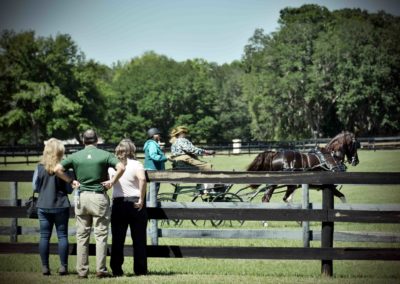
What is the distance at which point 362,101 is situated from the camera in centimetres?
6525

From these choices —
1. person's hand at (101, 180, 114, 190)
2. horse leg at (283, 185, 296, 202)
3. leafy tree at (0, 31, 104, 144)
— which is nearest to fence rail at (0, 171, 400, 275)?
person's hand at (101, 180, 114, 190)

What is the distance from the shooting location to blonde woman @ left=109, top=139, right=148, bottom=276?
8.91 metres

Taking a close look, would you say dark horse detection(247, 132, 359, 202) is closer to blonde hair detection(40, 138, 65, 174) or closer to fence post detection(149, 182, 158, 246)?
fence post detection(149, 182, 158, 246)

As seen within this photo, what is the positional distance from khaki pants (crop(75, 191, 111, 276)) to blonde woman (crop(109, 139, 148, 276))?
18 centimetres

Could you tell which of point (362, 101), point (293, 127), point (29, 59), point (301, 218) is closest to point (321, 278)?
point (301, 218)

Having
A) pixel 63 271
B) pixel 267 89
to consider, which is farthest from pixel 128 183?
pixel 267 89

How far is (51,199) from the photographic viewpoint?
349 inches

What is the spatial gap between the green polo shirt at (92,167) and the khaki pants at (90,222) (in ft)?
0.36

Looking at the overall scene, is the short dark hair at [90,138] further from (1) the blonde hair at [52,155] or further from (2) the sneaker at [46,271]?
(2) the sneaker at [46,271]

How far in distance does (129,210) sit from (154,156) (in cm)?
594

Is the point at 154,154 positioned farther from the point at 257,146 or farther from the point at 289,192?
the point at 257,146

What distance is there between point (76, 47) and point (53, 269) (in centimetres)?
7170

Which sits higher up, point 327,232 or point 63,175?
point 63,175

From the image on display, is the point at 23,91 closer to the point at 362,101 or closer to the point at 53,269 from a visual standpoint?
the point at 362,101
